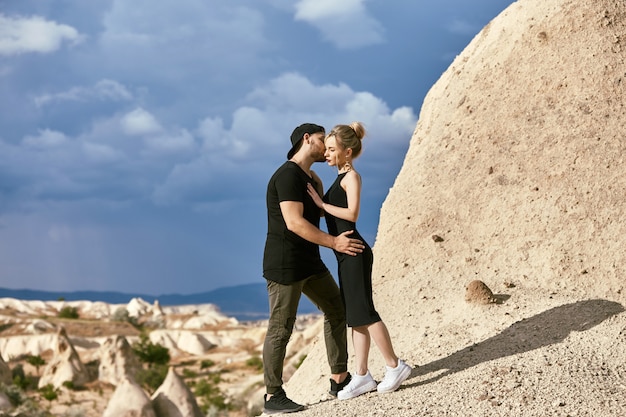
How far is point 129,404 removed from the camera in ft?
67.6

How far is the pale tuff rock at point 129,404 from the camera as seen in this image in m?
20.5

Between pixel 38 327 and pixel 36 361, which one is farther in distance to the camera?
pixel 38 327

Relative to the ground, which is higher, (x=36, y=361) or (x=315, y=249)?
(x=36, y=361)

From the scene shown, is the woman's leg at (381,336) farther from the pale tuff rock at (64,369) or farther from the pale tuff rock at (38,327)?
the pale tuff rock at (38,327)

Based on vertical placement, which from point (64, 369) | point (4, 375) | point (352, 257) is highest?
point (64, 369)

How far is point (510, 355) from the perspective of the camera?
6.30 metres

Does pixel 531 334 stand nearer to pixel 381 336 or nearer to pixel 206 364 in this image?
pixel 381 336

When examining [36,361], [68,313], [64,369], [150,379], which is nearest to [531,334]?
[150,379]

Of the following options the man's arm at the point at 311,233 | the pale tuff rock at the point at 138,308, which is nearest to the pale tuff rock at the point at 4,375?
the man's arm at the point at 311,233

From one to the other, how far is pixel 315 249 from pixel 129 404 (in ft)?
54.0

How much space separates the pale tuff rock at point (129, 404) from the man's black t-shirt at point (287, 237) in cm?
1624

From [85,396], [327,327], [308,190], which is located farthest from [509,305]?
[85,396]

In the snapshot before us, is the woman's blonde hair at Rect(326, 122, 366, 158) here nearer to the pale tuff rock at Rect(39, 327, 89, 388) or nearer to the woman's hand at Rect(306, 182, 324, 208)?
the woman's hand at Rect(306, 182, 324, 208)

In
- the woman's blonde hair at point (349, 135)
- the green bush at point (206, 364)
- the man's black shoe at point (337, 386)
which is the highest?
the green bush at point (206, 364)
